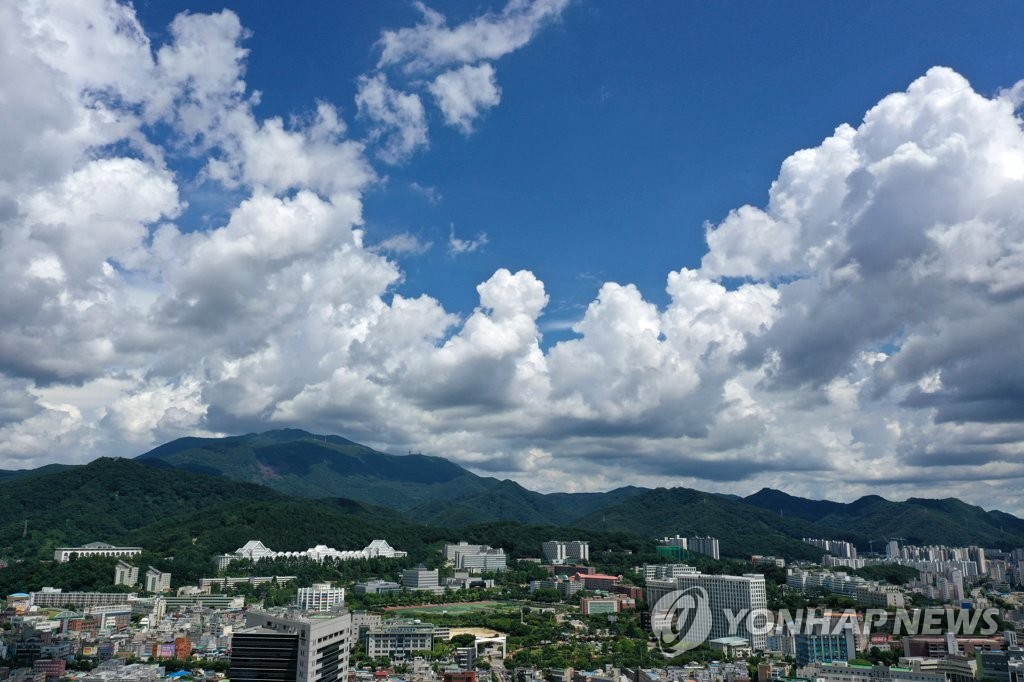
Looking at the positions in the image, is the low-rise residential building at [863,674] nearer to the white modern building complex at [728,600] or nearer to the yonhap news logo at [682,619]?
the yonhap news logo at [682,619]

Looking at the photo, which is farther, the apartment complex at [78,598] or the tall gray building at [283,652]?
the apartment complex at [78,598]

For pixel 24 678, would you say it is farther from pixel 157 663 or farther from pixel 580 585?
pixel 580 585

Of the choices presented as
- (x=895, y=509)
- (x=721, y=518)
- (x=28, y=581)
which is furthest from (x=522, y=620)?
(x=895, y=509)

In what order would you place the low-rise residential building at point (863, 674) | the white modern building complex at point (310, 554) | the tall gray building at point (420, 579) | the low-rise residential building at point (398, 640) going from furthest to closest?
the white modern building complex at point (310, 554) < the tall gray building at point (420, 579) < the low-rise residential building at point (398, 640) < the low-rise residential building at point (863, 674)

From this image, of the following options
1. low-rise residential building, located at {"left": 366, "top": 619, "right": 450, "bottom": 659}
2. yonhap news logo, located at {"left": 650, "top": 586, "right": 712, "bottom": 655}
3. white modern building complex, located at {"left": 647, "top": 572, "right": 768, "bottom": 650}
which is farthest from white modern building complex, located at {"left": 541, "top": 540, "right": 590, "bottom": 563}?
low-rise residential building, located at {"left": 366, "top": 619, "right": 450, "bottom": 659}

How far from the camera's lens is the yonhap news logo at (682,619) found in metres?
55.5

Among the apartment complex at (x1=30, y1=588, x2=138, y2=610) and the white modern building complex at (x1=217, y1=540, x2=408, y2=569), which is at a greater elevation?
the white modern building complex at (x1=217, y1=540, x2=408, y2=569)

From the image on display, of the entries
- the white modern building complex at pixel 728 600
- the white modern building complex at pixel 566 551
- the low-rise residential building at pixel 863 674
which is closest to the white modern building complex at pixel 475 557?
the white modern building complex at pixel 566 551

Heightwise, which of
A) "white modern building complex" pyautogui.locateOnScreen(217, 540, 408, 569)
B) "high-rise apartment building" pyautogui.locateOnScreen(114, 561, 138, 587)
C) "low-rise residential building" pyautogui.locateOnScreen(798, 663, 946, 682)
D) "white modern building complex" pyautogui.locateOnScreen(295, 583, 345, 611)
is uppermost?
"white modern building complex" pyautogui.locateOnScreen(217, 540, 408, 569)

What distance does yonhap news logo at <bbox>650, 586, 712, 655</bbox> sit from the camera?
5549 cm

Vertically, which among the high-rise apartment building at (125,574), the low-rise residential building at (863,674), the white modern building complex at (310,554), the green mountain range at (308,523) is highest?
the green mountain range at (308,523)

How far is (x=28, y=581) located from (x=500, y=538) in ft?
185

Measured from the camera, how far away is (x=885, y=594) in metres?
70.0

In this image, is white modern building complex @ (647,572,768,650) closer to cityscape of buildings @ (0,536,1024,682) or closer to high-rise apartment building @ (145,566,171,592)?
cityscape of buildings @ (0,536,1024,682)
